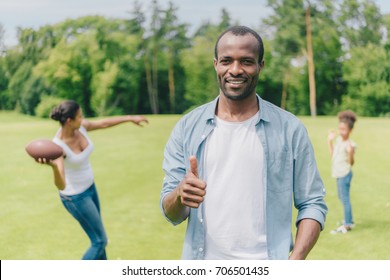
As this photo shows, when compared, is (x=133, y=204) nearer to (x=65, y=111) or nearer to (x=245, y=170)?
(x=65, y=111)

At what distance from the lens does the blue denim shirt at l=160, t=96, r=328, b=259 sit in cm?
207

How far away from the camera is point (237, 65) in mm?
2047

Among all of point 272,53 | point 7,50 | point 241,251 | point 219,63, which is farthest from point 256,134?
point 272,53

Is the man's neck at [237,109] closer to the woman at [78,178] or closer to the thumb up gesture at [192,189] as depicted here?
the thumb up gesture at [192,189]

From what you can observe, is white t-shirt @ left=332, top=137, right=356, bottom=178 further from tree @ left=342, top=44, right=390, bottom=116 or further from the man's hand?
tree @ left=342, top=44, right=390, bottom=116

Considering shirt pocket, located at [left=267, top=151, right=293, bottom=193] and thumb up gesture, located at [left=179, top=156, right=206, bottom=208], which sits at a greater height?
thumb up gesture, located at [left=179, top=156, right=206, bottom=208]

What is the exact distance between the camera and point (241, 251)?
2.11 metres

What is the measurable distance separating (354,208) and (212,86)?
8.63 meters

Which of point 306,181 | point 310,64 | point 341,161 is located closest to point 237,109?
point 306,181

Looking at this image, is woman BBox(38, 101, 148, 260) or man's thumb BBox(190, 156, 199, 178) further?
woman BBox(38, 101, 148, 260)

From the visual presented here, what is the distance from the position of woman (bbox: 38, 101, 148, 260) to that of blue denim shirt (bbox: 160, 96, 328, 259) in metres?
2.16

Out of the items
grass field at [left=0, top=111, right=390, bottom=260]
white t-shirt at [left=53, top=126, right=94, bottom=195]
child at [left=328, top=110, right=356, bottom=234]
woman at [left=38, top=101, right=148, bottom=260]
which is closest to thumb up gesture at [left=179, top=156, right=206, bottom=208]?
woman at [left=38, top=101, right=148, bottom=260]

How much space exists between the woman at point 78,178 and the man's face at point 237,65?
7.63 feet

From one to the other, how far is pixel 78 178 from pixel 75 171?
2.8 inches
